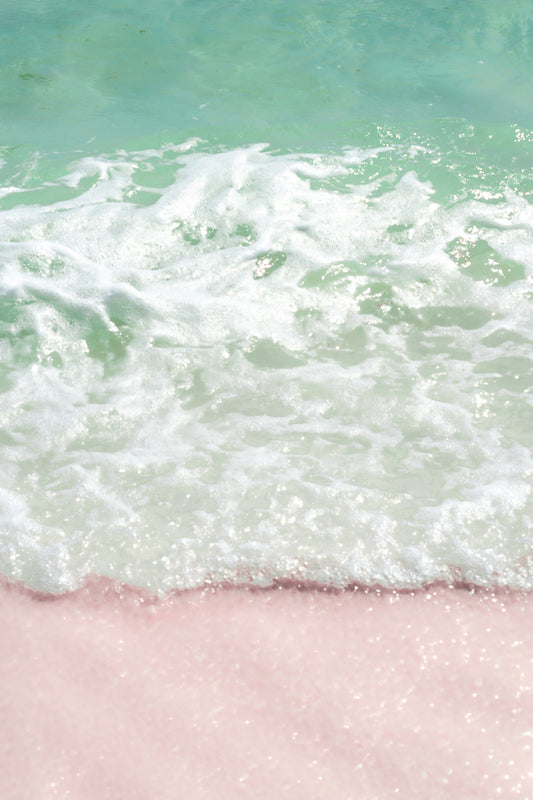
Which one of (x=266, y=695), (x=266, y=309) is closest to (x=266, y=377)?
(x=266, y=309)

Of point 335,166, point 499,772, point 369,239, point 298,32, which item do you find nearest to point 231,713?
point 499,772

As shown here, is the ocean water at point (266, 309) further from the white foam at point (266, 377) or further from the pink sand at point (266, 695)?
the pink sand at point (266, 695)

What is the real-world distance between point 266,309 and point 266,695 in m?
1.97

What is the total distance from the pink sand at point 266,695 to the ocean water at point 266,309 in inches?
4.5

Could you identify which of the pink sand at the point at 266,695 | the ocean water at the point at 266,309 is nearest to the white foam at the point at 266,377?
the ocean water at the point at 266,309

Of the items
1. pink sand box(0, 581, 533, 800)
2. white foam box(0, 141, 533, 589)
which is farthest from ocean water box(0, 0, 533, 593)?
pink sand box(0, 581, 533, 800)

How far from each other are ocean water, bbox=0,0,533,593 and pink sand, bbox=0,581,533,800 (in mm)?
115

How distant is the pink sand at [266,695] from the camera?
1.82 meters

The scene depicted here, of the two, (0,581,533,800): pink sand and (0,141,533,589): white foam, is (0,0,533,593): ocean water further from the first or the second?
(0,581,533,800): pink sand

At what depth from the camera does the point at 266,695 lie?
2.00 m

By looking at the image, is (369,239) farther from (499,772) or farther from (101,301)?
(499,772)

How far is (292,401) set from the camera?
9.78 feet

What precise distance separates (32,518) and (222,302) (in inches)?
59.7

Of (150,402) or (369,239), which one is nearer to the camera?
(150,402)
